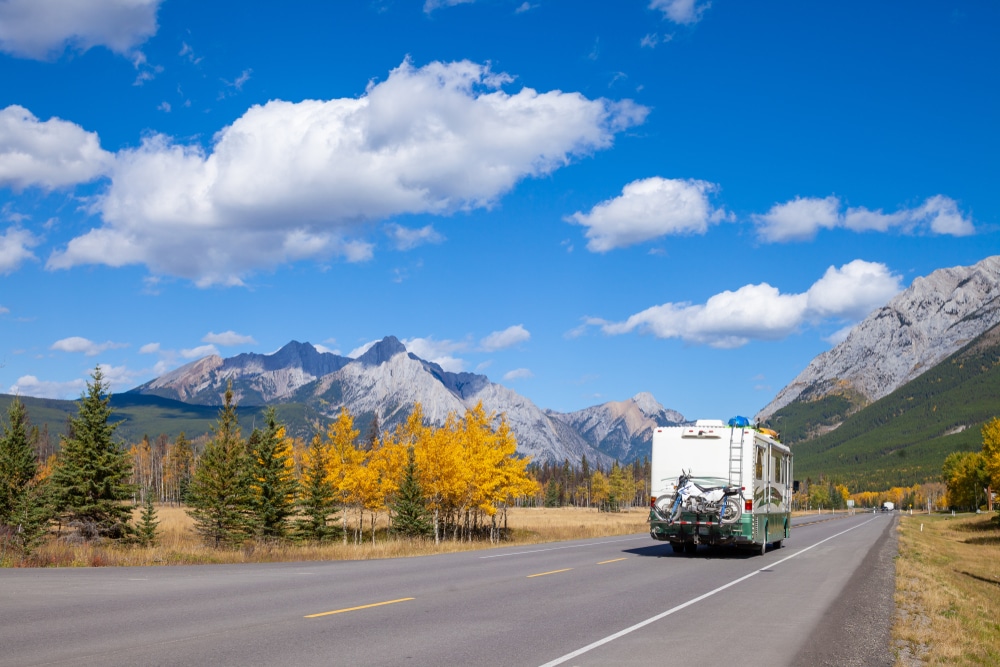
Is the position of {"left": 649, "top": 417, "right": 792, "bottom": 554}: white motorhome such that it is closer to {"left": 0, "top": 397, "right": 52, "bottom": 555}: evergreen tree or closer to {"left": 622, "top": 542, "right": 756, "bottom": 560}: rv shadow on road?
{"left": 622, "top": 542, "right": 756, "bottom": 560}: rv shadow on road

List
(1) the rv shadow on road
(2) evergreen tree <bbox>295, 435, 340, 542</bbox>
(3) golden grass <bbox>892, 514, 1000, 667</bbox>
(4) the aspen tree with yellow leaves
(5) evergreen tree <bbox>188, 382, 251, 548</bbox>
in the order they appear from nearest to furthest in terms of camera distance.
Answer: (3) golden grass <bbox>892, 514, 1000, 667</bbox> < (1) the rv shadow on road < (5) evergreen tree <bbox>188, 382, 251, 548</bbox> < (2) evergreen tree <bbox>295, 435, 340, 542</bbox> < (4) the aspen tree with yellow leaves

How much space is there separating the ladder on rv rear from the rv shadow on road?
3071 mm

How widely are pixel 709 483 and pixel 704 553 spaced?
4.51 metres

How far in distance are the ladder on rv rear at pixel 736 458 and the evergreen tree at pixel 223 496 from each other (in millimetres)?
25997

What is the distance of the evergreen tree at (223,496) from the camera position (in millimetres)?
39625

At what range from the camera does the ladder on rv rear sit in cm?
2308

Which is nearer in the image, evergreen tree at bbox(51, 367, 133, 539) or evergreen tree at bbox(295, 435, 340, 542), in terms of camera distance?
evergreen tree at bbox(51, 367, 133, 539)

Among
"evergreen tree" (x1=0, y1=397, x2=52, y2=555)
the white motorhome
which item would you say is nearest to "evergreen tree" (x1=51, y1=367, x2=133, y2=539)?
"evergreen tree" (x1=0, y1=397, x2=52, y2=555)

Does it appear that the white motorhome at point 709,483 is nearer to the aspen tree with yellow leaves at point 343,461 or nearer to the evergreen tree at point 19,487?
the evergreen tree at point 19,487

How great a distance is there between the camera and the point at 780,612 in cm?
1314

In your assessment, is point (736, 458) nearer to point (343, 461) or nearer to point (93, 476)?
point (93, 476)

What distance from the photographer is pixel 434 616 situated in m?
11.4

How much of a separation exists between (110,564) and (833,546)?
29.0m

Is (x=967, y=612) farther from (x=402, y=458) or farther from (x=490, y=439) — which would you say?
(x=402, y=458)
